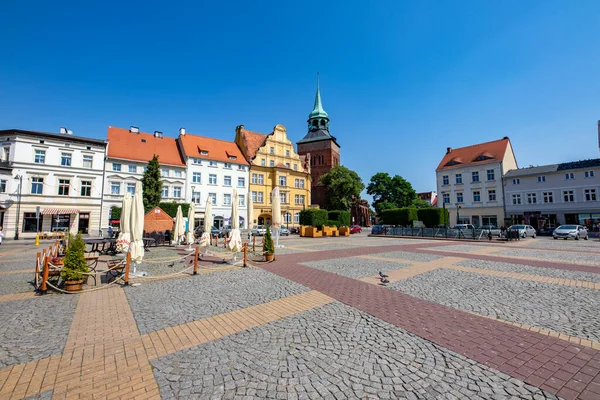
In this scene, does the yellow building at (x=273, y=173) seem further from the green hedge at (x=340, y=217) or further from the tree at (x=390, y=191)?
the tree at (x=390, y=191)

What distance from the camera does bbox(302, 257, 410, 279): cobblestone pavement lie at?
10016 millimetres

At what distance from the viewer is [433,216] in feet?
125

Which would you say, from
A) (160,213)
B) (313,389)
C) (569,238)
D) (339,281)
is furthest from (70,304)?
(569,238)

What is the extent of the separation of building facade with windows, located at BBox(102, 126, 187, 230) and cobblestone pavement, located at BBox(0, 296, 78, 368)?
3252cm

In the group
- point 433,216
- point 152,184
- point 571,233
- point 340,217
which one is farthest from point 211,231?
point 571,233

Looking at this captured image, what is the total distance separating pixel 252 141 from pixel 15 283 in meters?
42.3

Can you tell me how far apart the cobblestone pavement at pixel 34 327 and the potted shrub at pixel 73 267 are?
19.6 inches

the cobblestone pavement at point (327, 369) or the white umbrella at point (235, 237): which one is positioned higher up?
the white umbrella at point (235, 237)

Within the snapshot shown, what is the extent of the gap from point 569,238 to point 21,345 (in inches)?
1631

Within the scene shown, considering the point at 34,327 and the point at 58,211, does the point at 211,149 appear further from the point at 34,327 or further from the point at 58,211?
the point at 34,327

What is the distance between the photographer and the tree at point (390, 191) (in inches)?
2584

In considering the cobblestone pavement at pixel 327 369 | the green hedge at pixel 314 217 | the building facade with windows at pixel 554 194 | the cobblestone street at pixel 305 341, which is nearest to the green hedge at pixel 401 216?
the green hedge at pixel 314 217

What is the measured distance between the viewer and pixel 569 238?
28.7m

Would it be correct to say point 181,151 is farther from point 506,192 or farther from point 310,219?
point 506,192
